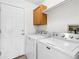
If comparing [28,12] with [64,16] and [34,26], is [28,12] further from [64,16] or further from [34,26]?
[64,16]

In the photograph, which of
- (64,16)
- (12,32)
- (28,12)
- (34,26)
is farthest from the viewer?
(34,26)

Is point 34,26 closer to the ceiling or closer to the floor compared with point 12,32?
closer to the ceiling

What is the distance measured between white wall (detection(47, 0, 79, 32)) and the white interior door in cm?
124

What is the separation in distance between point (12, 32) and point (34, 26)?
3.55 feet

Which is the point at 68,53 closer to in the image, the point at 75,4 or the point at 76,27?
the point at 76,27

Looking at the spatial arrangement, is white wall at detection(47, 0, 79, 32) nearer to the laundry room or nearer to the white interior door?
the laundry room

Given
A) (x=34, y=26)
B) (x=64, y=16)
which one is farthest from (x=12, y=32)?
(x=64, y=16)

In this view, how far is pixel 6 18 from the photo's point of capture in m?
2.49

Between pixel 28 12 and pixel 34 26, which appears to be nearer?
pixel 28 12

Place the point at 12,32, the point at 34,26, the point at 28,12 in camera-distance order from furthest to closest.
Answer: the point at 34,26 → the point at 28,12 → the point at 12,32

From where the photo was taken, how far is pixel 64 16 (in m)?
2.01

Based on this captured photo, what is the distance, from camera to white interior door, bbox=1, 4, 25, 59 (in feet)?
8.00

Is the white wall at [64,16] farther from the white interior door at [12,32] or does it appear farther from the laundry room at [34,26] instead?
the white interior door at [12,32]

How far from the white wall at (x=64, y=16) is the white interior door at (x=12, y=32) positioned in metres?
1.24
